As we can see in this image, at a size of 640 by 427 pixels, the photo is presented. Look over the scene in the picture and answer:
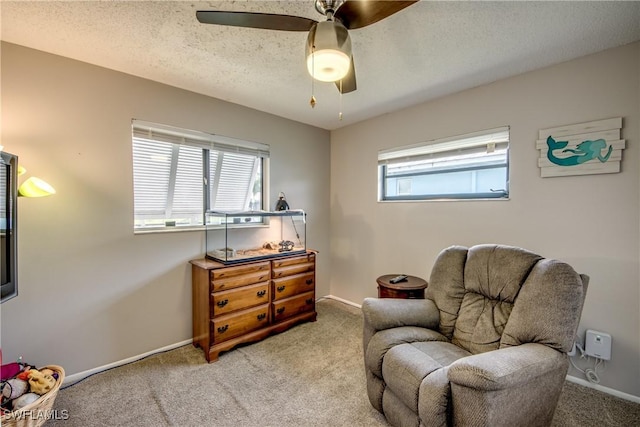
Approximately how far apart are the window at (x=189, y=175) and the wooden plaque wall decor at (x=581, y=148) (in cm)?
263

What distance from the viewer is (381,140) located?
10.9ft

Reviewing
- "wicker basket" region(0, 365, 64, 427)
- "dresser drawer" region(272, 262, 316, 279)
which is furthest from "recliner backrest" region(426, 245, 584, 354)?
"wicker basket" region(0, 365, 64, 427)

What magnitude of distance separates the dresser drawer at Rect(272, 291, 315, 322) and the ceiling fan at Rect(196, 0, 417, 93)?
7.28 feet

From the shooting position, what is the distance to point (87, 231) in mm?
2137

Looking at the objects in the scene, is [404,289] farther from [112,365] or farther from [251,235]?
[112,365]

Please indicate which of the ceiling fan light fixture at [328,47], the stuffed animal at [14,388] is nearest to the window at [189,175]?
the stuffed animal at [14,388]

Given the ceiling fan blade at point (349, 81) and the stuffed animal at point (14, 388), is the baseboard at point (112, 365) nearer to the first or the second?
the stuffed animal at point (14, 388)

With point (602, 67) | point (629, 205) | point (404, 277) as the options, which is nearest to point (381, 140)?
point (404, 277)

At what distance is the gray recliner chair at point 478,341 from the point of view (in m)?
1.23

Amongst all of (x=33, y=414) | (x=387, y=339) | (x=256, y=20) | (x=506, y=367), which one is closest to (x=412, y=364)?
(x=387, y=339)

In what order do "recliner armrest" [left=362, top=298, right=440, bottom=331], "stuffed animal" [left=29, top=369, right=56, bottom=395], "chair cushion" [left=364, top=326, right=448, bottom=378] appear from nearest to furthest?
1. "stuffed animal" [left=29, top=369, right=56, bottom=395]
2. "chair cushion" [left=364, top=326, right=448, bottom=378]
3. "recliner armrest" [left=362, top=298, right=440, bottom=331]

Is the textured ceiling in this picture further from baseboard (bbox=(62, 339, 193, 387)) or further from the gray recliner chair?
baseboard (bbox=(62, 339, 193, 387))

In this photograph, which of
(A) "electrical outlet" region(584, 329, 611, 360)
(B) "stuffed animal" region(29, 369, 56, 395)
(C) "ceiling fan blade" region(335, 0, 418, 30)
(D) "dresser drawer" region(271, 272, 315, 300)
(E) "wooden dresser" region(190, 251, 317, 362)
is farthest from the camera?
(D) "dresser drawer" region(271, 272, 315, 300)

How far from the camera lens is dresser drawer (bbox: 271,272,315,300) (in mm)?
2811
